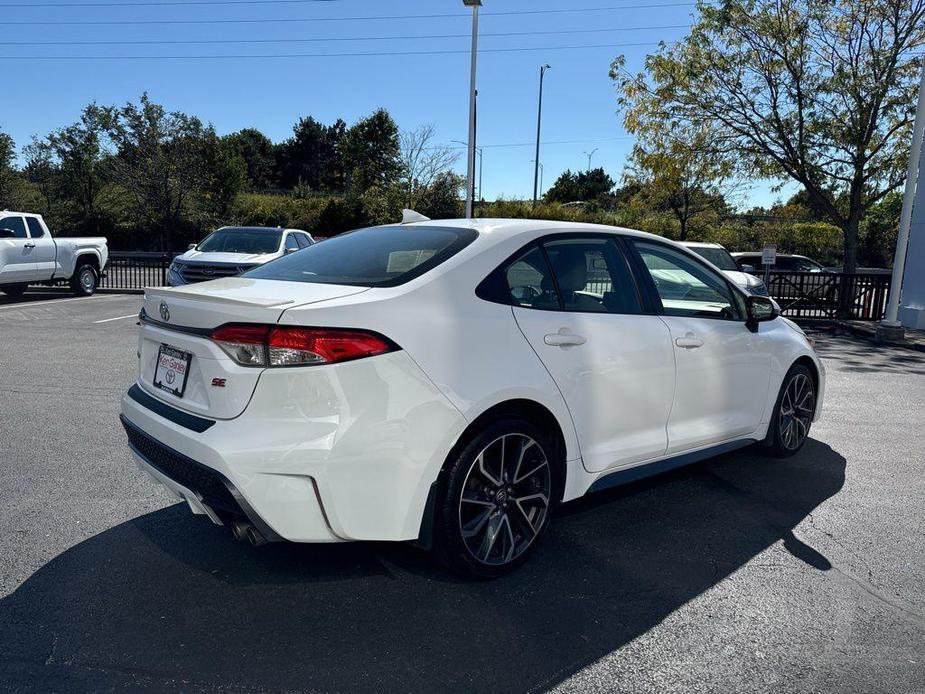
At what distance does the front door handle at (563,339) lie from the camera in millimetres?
3518

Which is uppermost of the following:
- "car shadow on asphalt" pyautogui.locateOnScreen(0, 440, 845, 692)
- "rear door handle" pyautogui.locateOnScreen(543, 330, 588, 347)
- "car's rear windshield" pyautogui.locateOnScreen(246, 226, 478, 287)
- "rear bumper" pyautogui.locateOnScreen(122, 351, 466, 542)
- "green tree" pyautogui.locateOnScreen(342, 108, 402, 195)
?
"green tree" pyautogui.locateOnScreen(342, 108, 402, 195)

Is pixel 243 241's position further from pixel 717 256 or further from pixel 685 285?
pixel 685 285

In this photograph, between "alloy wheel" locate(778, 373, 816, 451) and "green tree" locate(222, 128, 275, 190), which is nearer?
"alloy wheel" locate(778, 373, 816, 451)

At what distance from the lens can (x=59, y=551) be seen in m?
3.64

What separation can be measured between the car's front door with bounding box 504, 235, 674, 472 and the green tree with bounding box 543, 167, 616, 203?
2261 inches

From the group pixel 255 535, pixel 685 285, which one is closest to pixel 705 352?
pixel 685 285

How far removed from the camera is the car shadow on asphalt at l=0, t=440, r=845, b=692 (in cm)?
271

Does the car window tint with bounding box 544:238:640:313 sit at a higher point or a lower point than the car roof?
lower

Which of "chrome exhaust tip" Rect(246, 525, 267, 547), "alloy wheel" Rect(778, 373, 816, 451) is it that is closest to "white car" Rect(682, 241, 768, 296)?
"alloy wheel" Rect(778, 373, 816, 451)

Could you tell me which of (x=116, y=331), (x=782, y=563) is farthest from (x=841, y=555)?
(x=116, y=331)

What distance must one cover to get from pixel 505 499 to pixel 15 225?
52.4 feet

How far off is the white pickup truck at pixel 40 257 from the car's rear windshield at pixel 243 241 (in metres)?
3.72

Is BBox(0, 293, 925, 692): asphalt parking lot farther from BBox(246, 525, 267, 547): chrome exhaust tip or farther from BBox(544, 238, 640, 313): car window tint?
BBox(544, 238, 640, 313): car window tint

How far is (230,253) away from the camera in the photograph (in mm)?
14734
